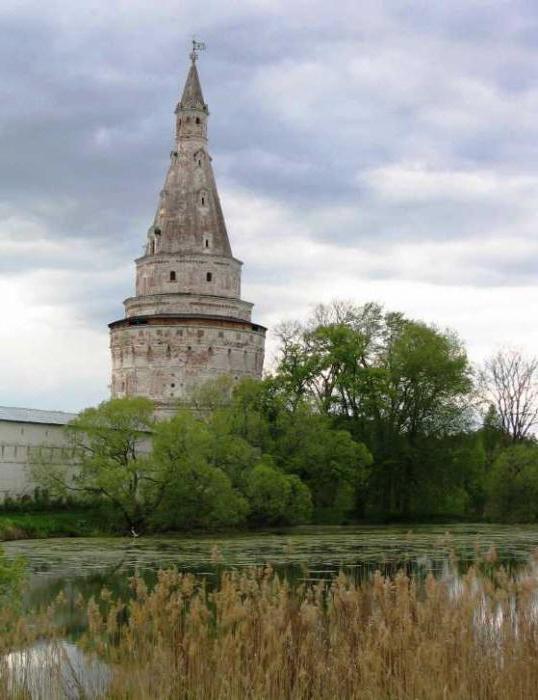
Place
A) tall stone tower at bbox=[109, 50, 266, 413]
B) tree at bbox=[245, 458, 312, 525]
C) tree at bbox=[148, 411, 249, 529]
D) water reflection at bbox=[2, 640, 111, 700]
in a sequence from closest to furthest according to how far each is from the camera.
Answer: water reflection at bbox=[2, 640, 111, 700] → tree at bbox=[148, 411, 249, 529] → tree at bbox=[245, 458, 312, 525] → tall stone tower at bbox=[109, 50, 266, 413]

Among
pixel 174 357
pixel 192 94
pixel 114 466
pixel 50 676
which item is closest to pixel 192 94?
pixel 192 94

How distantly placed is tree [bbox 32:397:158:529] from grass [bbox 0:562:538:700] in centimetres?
2047

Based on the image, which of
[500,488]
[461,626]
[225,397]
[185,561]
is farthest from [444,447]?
[461,626]

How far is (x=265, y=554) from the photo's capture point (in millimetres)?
19453

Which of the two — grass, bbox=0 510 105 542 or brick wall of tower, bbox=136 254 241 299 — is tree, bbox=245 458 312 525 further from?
brick wall of tower, bbox=136 254 241 299

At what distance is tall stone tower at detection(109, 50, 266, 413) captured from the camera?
41625 mm

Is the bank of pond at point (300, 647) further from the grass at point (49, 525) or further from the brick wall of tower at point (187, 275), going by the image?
the brick wall of tower at point (187, 275)

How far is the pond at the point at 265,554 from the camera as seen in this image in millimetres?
15023

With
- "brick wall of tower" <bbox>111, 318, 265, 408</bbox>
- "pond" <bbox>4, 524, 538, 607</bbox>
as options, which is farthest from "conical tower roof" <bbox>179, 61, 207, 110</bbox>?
"pond" <bbox>4, 524, 538, 607</bbox>

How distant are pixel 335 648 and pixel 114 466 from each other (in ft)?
71.3

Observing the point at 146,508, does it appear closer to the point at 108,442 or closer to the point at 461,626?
the point at 108,442

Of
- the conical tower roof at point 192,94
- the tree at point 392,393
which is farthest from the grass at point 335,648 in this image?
the conical tower roof at point 192,94

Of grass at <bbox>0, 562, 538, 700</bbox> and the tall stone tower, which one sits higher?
the tall stone tower

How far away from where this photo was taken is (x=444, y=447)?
3506 cm
